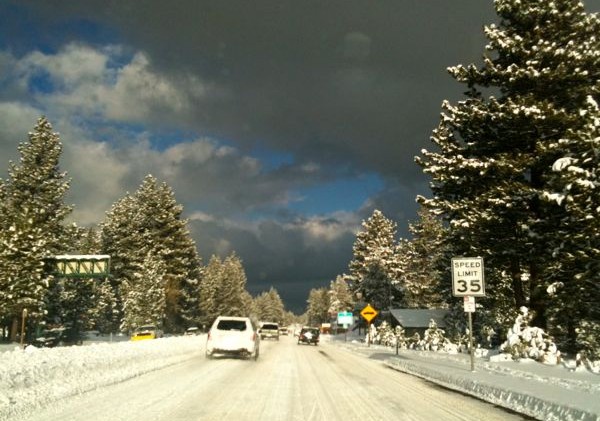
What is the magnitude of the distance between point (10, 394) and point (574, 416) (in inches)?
380

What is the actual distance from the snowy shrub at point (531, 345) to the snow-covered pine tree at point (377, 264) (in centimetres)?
5111

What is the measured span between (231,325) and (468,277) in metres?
9.74

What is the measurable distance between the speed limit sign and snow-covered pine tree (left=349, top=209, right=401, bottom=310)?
55208 mm

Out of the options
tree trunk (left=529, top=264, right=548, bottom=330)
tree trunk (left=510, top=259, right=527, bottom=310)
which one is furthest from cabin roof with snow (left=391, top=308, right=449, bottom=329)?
tree trunk (left=529, top=264, right=548, bottom=330)

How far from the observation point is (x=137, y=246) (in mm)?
71625

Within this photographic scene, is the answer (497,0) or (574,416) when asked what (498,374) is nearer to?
(574,416)

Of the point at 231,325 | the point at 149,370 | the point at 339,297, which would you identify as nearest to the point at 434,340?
the point at 231,325

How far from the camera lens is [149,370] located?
16812mm

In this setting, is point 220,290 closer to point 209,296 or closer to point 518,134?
point 209,296

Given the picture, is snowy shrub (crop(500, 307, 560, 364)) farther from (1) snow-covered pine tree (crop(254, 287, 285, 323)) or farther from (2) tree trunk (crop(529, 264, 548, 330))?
(1) snow-covered pine tree (crop(254, 287, 285, 323))

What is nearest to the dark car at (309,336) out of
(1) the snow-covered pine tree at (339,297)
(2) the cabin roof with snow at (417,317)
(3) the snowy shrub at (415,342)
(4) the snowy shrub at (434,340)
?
(3) the snowy shrub at (415,342)

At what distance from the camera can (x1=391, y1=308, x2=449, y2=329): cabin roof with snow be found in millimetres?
57000

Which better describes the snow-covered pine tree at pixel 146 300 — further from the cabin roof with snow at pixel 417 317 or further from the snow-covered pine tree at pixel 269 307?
the snow-covered pine tree at pixel 269 307

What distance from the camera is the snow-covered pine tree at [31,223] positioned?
4138 cm
